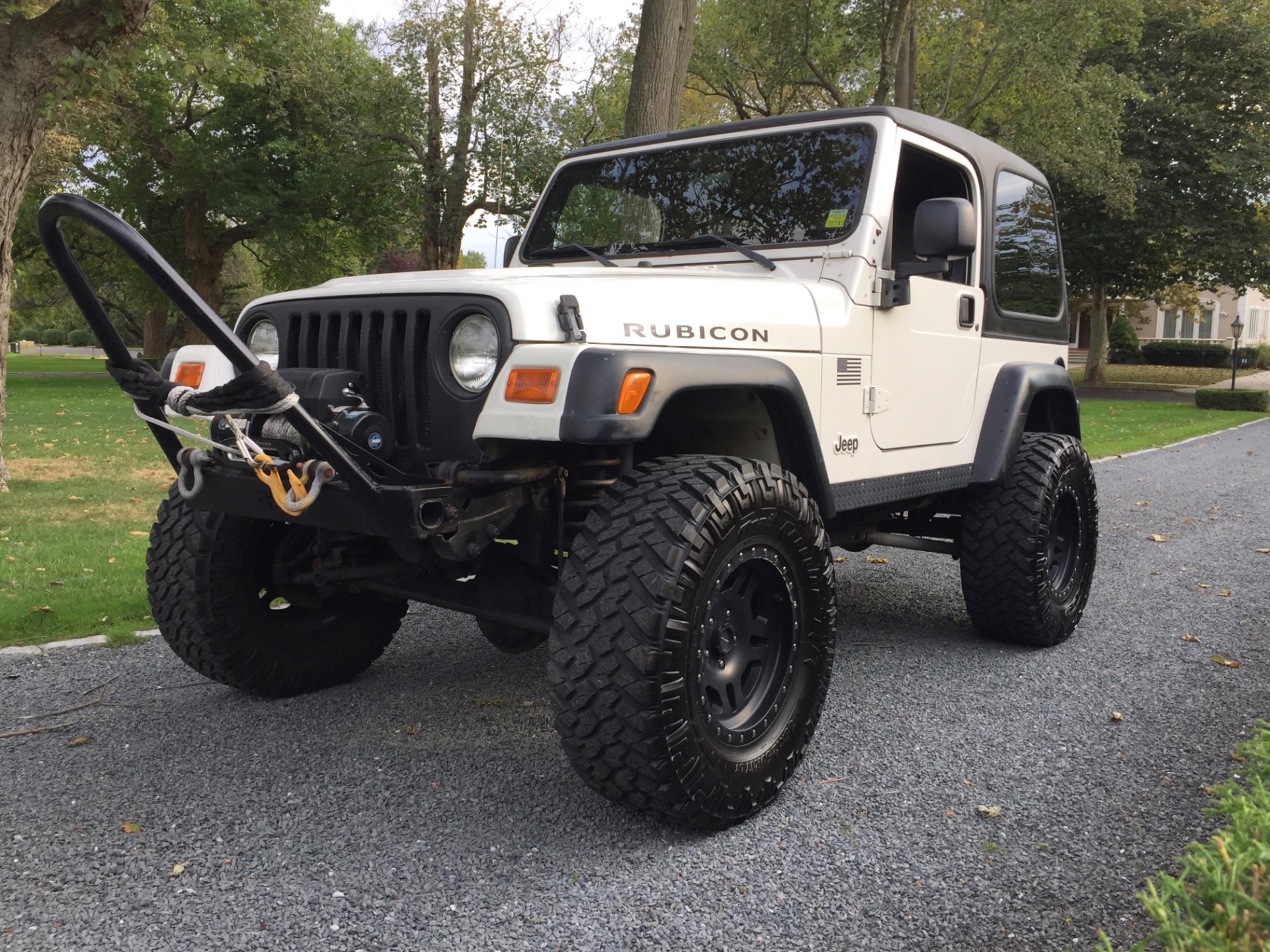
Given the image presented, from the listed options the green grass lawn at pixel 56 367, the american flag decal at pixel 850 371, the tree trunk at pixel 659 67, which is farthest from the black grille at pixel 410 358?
the green grass lawn at pixel 56 367

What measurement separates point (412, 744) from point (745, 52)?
18098 millimetres

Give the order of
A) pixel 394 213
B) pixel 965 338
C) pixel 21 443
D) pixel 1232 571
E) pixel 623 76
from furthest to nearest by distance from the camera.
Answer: pixel 394 213, pixel 623 76, pixel 21 443, pixel 1232 571, pixel 965 338

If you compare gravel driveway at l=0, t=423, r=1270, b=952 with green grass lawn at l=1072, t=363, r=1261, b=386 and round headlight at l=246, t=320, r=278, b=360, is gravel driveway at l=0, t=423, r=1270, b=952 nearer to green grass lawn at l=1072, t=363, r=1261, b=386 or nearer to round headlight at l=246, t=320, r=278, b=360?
round headlight at l=246, t=320, r=278, b=360

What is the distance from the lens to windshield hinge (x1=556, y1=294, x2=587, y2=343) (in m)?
2.59

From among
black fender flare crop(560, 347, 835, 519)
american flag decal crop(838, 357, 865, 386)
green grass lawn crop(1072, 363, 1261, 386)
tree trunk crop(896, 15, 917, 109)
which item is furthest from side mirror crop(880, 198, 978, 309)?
green grass lawn crop(1072, 363, 1261, 386)

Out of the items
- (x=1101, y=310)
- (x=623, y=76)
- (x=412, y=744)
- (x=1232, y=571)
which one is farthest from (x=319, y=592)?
(x=1101, y=310)

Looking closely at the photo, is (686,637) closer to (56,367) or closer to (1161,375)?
(1161,375)

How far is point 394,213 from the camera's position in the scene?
25.0 metres

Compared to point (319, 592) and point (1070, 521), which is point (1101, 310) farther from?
point (319, 592)

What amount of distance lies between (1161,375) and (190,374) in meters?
38.5

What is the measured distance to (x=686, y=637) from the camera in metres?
2.57

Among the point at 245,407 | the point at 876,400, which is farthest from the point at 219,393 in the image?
the point at 876,400

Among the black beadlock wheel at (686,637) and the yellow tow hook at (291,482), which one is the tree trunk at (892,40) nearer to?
the black beadlock wheel at (686,637)

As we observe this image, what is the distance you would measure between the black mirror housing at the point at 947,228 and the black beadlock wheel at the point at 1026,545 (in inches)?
52.2
